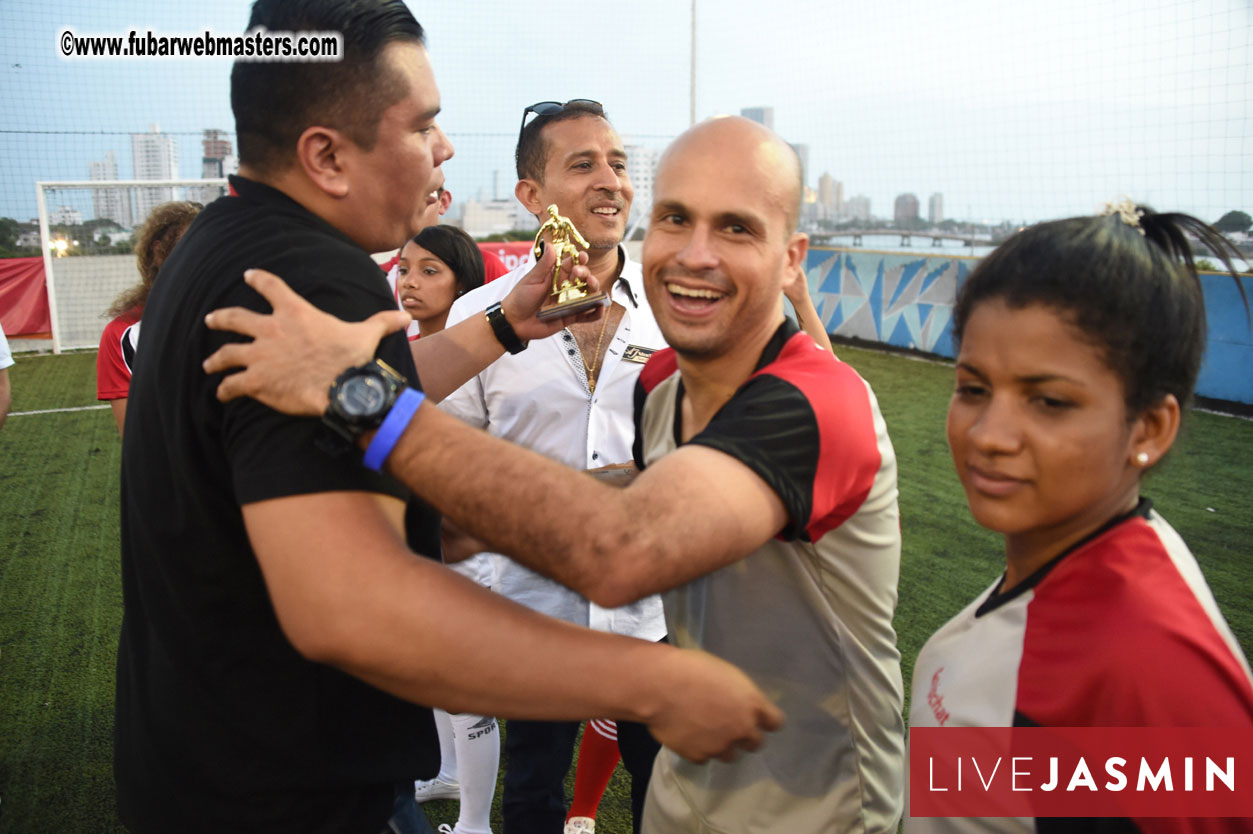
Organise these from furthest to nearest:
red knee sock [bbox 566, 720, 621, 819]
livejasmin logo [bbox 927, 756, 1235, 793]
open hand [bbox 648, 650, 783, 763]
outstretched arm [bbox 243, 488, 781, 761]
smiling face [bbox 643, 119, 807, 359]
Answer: red knee sock [bbox 566, 720, 621, 819] < smiling face [bbox 643, 119, 807, 359] < open hand [bbox 648, 650, 783, 763] < outstretched arm [bbox 243, 488, 781, 761] < livejasmin logo [bbox 927, 756, 1235, 793]

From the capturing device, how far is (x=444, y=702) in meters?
1.42

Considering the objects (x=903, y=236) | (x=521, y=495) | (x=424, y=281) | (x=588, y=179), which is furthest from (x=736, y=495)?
(x=903, y=236)

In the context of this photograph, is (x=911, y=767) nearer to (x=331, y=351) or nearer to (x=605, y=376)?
(x=331, y=351)

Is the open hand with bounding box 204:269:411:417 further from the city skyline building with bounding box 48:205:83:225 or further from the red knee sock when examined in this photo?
the city skyline building with bounding box 48:205:83:225

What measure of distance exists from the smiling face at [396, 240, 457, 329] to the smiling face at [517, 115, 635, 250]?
3.29 ft

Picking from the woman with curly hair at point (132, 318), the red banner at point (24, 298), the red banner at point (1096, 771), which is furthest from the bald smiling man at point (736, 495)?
the red banner at point (24, 298)

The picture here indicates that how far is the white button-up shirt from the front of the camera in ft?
11.0

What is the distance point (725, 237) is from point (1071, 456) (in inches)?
35.1

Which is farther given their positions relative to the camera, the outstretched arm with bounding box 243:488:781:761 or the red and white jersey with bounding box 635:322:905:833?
the red and white jersey with bounding box 635:322:905:833

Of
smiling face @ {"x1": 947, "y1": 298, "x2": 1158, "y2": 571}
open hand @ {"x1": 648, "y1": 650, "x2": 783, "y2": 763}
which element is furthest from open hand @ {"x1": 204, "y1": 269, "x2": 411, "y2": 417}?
smiling face @ {"x1": 947, "y1": 298, "x2": 1158, "y2": 571}

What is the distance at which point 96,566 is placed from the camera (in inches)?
249

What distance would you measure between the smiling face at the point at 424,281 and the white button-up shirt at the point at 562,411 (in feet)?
3.76

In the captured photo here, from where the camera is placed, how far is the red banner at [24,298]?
14773 mm

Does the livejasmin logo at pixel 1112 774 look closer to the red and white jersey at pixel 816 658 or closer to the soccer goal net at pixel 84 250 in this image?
the red and white jersey at pixel 816 658
